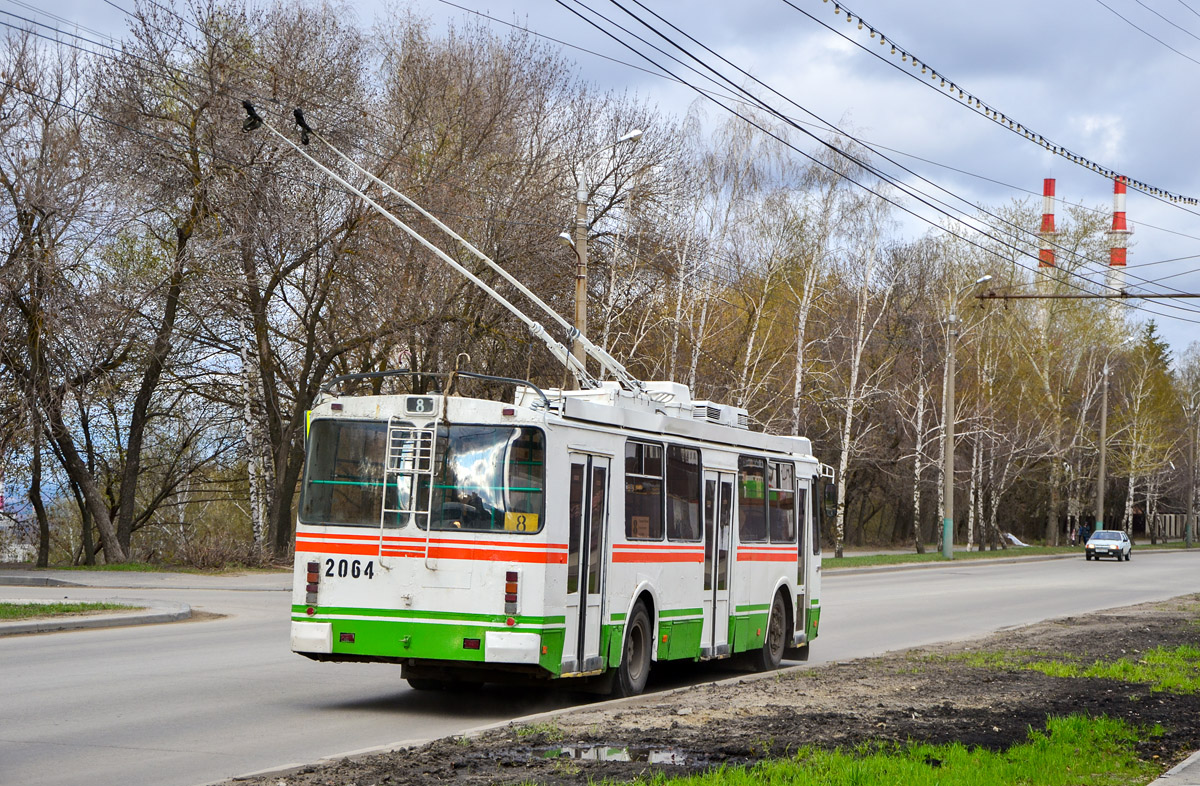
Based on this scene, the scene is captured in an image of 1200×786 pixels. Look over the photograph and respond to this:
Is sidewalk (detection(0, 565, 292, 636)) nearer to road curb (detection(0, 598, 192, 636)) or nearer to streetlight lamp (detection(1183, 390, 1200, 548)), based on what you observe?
road curb (detection(0, 598, 192, 636))

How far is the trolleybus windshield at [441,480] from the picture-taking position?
430 inches

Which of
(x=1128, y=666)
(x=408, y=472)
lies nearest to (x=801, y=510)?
(x=1128, y=666)

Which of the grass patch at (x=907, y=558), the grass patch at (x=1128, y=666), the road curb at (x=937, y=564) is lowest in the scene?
the grass patch at (x=1128, y=666)

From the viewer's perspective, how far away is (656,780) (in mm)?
6988

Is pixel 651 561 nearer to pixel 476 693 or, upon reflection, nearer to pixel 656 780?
pixel 476 693

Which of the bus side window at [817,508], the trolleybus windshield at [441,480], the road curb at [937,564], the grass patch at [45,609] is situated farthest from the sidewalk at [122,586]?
the road curb at [937,564]

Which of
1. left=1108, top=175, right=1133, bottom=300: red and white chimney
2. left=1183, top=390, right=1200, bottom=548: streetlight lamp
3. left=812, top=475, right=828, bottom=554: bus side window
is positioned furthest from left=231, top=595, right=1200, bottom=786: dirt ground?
left=1183, top=390, right=1200, bottom=548: streetlight lamp

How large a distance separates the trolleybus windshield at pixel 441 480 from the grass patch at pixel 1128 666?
5.73 metres

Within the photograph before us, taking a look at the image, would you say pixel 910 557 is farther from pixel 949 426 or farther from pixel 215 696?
pixel 215 696

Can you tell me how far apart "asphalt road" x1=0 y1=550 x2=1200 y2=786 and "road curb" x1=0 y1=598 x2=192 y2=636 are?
1.05 feet

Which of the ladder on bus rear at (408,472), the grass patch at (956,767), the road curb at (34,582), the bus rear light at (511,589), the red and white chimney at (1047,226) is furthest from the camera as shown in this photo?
the red and white chimney at (1047,226)

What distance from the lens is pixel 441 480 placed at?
1107 cm

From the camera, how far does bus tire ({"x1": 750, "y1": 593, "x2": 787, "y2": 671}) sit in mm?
15188

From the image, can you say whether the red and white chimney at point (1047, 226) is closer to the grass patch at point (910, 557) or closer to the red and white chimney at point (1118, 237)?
the red and white chimney at point (1118, 237)
